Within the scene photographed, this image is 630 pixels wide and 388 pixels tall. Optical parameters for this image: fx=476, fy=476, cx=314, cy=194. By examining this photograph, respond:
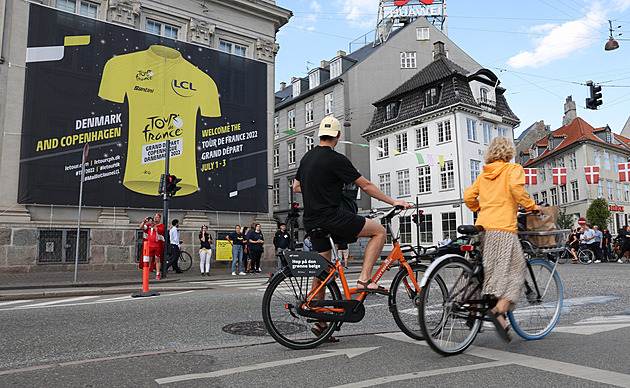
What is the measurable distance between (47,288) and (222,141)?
37.4 ft

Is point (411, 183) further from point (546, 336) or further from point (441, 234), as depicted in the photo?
point (546, 336)

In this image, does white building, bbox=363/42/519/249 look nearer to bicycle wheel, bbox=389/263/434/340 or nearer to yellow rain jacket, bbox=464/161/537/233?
yellow rain jacket, bbox=464/161/537/233

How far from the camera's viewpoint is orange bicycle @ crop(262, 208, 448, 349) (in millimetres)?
3986

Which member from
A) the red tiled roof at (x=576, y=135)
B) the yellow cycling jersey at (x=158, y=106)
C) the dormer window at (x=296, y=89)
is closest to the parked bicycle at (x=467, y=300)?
the yellow cycling jersey at (x=158, y=106)

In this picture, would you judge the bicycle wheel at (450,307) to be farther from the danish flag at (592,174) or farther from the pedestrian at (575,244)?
the danish flag at (592,174)

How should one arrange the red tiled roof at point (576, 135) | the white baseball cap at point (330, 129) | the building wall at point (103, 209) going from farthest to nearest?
1. the red tiled roof at point (576, 135)
2. the building wall at point (103, 209)
3. the white baseball cap at point (330, 129)

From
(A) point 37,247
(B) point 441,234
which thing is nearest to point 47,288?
(A) point 37,247

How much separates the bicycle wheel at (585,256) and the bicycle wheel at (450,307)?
66.3 feet

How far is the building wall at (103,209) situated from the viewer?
16844 millimetres

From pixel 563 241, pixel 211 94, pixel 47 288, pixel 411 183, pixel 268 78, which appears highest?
pixel 268 78

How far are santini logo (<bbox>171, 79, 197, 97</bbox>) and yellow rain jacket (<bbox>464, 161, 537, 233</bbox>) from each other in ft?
61.2

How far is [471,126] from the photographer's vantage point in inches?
1323

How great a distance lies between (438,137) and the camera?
34.0m

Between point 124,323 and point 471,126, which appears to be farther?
point 471,126
